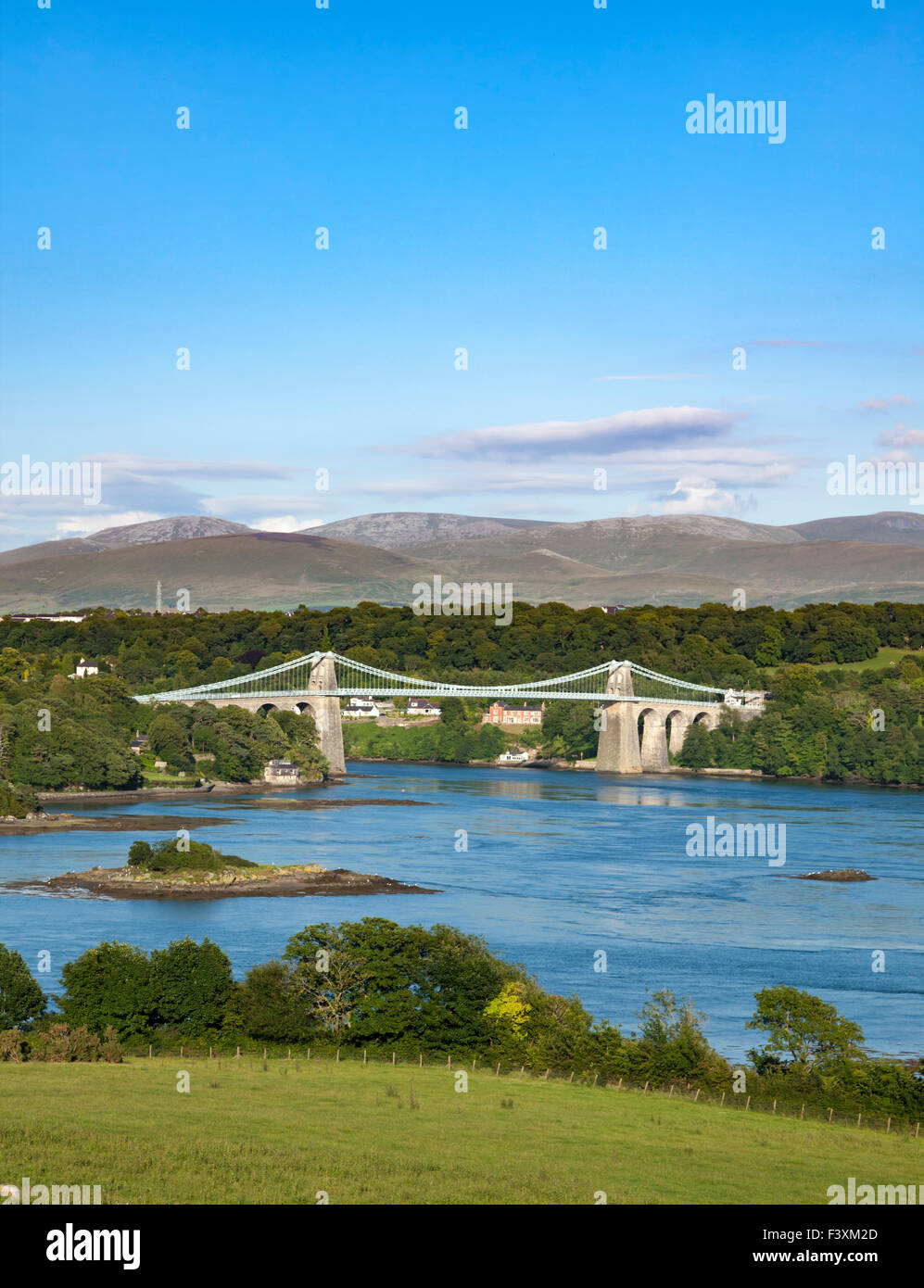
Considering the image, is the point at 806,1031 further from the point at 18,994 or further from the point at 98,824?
the point at 98,824

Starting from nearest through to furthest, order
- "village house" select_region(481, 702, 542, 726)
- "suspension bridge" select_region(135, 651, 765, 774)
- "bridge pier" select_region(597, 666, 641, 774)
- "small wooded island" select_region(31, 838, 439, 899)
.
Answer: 1. "small wooded island" select_region(31, 838, 439, 899)
2. "suspension bridge" select_region(135, 651, 765, 774)
3. "bridge pier" select_region(597, 666, 641, 774)
4. "village house" select_region(481, 702, 542, 726)

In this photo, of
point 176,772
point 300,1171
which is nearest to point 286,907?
point 300,1171

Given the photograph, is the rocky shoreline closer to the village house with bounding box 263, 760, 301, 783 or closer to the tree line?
the tree line

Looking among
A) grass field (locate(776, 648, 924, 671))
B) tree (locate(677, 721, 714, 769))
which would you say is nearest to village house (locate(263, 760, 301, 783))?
tree (locate(677, 721, 714, 769))

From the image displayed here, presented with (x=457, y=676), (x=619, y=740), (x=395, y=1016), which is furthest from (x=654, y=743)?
(x=395, y=1016)

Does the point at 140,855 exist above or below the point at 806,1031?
above

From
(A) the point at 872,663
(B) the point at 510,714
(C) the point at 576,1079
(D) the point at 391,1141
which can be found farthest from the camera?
(A) the point at 872,663
